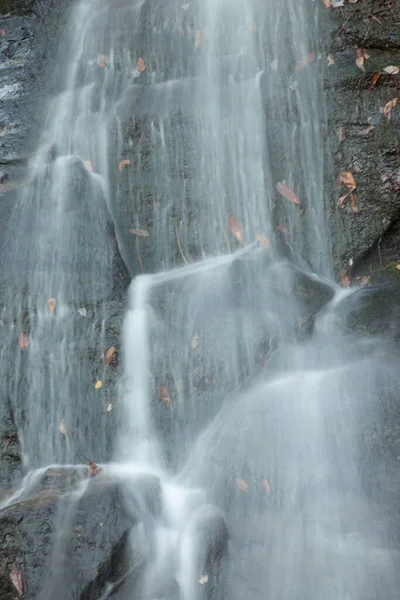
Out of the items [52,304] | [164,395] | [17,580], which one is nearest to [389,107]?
[164,395]

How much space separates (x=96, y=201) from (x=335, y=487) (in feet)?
10.5

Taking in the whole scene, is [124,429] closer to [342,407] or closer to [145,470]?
[145,470]

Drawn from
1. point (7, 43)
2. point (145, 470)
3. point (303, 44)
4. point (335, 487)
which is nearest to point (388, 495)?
point (335, 487)

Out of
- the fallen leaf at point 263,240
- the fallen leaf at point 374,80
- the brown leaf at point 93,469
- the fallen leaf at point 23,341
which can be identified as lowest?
the brown leaf at point 93,469

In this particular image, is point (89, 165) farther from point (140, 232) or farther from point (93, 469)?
point (93, 469)

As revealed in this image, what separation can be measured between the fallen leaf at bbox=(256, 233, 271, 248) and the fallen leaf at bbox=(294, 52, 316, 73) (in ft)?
5.39

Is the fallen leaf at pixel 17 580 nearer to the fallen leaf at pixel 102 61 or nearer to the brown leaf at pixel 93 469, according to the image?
the brown leaf at pixel 93 469

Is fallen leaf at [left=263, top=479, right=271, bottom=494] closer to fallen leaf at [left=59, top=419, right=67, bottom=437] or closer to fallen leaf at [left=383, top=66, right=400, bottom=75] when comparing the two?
fallen leaf at [left=59, top=419, right=67, bottom=437]

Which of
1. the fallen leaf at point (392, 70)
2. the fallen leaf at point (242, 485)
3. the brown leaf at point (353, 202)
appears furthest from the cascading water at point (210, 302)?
the fallen leaf at point (392, 70)

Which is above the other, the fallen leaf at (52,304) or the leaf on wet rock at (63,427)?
the fallen leaf at (52,304)

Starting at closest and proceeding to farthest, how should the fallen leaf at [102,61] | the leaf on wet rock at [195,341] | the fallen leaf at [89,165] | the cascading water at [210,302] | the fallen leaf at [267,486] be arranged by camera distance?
the cascading water at [210,302] < the fallen leaf at [267,486] < the leaf on wet rock at [195,341] < the fallen leaf at [89,165] < the fallen leaf at [102,61]

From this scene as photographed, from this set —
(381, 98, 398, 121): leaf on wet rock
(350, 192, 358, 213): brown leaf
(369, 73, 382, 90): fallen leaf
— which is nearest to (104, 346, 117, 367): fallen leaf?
(350, 192, 358, 213): brown leaf

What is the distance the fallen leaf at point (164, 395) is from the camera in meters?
4.61

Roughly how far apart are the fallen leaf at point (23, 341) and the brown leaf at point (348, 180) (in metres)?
2.92
